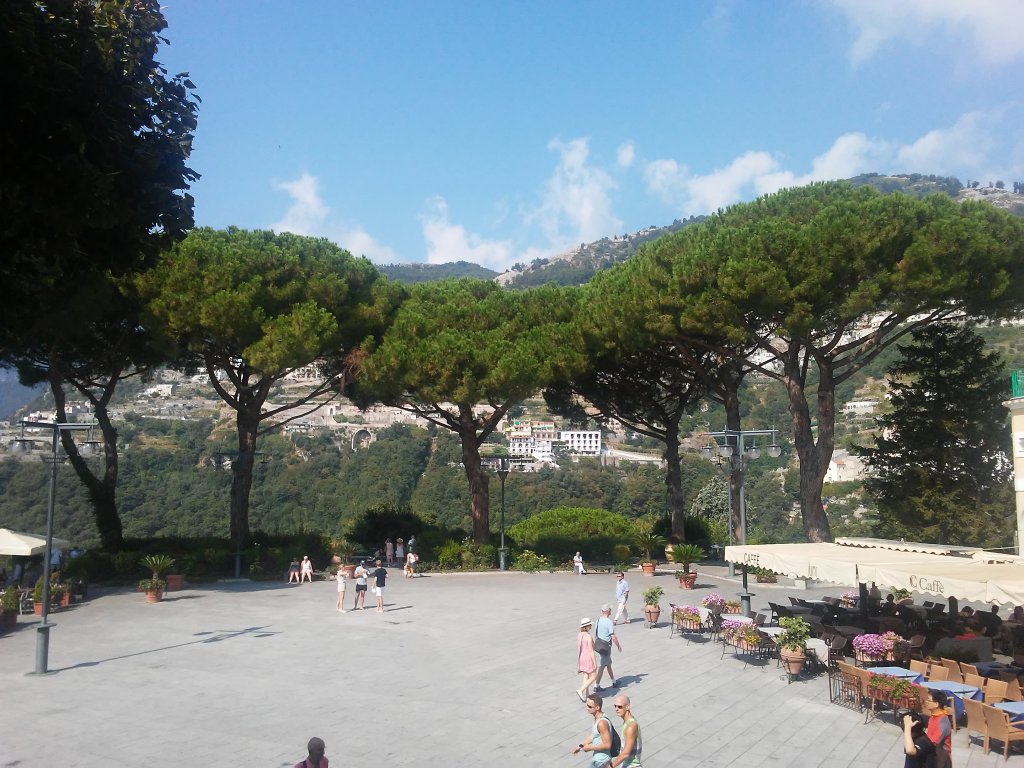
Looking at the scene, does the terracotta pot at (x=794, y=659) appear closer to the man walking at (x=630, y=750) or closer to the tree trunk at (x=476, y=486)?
the man walking at (x=630, y=750)

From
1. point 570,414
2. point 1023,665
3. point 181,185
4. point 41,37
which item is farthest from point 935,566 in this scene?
point 570,414

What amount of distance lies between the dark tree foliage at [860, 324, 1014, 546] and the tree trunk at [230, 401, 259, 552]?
21032 millimetres

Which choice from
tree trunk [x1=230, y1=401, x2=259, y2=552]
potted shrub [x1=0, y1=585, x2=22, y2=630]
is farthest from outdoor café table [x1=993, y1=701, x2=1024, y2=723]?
tree trunk [x1=230, y1=401, x2=259, y2=552]

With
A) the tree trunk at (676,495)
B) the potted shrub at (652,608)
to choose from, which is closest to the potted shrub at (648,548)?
the tree trunk at (676,495)

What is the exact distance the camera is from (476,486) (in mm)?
26938

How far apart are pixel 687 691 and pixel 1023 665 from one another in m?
4.49

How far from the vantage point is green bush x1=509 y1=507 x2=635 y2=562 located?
27.5 metres

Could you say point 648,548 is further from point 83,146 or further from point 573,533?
point 83,146

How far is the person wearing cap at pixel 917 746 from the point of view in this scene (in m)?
6.43

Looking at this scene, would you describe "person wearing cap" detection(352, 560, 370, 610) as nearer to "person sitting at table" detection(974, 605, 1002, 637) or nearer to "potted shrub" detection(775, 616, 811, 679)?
"potted shrub" detection(775, 616, 811, 679)

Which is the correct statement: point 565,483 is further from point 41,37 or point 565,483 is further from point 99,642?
point 41,37

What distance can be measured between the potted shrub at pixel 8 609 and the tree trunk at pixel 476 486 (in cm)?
1385

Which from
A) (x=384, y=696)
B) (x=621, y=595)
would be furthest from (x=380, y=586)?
(x=384, y=696)

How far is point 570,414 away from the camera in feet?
104
